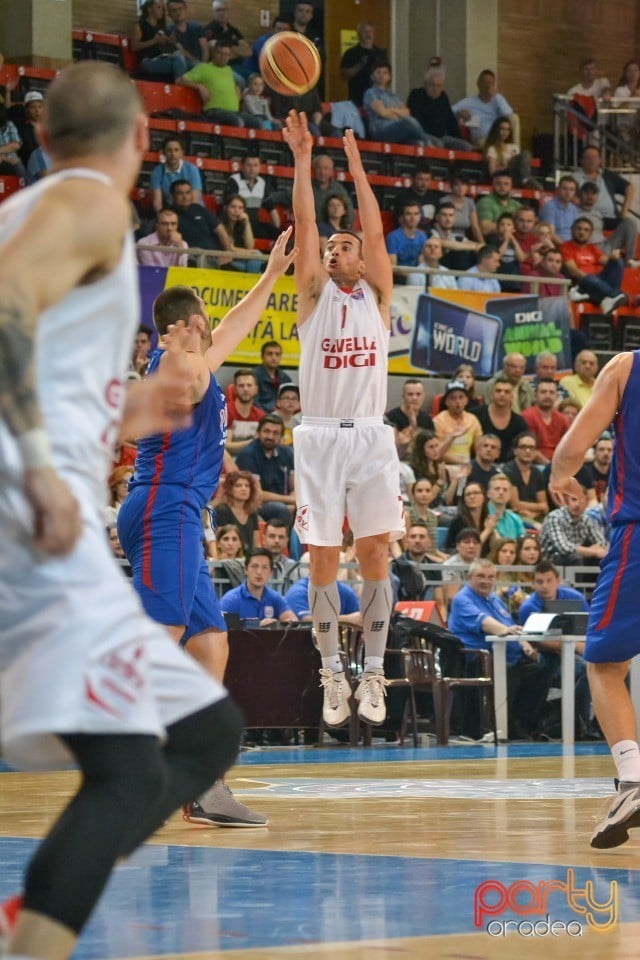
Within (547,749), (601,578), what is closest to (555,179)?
(547,749)

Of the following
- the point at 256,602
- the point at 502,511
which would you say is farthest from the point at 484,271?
the point at 256,602

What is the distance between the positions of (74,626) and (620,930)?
213cm

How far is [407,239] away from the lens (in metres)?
21.2

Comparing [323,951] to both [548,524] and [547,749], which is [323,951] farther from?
[548,524]

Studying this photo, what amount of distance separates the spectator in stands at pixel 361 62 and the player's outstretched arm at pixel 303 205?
16.0 meters

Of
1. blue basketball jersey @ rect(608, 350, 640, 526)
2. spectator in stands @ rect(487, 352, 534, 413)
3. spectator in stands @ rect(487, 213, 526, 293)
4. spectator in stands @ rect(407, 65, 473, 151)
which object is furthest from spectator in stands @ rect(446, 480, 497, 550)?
Answer: blue basketball jersey @ rect(608, 350, 640, 526)

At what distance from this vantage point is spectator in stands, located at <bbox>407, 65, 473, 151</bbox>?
975 inches

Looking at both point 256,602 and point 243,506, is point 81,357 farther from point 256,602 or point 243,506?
point 243,506

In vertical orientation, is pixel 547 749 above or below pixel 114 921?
below

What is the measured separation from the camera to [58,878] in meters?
3.10

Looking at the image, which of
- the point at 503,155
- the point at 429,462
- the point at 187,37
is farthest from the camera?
the point at 503,155

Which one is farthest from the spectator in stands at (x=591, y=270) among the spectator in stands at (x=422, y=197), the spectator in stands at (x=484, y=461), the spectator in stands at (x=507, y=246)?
the spectator in stands at (x=484, y=461)

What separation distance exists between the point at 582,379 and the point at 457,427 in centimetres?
270

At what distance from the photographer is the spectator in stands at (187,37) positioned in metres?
22.4
